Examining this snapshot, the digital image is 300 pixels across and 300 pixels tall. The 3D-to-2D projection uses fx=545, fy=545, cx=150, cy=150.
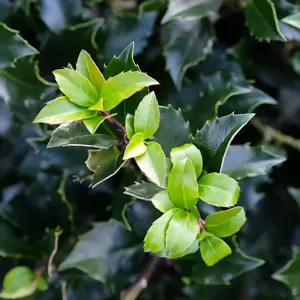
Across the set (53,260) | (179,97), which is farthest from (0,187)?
(179,97)

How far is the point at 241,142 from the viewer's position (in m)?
0.75

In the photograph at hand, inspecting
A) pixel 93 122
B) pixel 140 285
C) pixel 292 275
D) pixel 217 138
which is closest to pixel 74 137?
pixel 93 122

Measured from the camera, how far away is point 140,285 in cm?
63

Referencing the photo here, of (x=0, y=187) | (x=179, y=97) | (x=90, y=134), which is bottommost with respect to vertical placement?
(x=0, y=187)

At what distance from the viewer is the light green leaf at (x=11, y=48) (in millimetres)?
586

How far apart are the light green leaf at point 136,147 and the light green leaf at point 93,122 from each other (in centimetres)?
3

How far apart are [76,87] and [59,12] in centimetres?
28

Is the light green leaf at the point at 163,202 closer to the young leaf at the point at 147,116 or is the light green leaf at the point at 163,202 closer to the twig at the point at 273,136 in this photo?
the young leaf at the point at 147,116

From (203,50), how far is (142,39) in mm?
78

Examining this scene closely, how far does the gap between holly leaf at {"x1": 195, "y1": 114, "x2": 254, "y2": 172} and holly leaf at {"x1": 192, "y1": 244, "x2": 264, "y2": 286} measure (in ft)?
0.54

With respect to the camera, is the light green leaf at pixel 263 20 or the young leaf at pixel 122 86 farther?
the light green leaf at pixel 263 20

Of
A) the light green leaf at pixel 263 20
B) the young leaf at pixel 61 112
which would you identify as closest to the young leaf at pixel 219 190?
the young leaf at pixel 61 112

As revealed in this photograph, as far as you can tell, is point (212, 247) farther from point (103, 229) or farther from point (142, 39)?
point (142, 39)

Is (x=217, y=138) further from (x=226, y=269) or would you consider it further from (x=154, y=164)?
(x=226, y=269)
